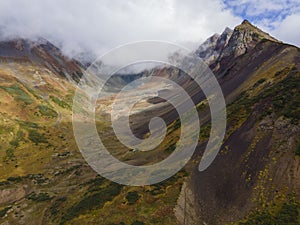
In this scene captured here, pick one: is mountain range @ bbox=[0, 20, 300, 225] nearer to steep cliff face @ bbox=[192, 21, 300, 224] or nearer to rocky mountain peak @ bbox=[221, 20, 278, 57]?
steep cliff face @ bbox=[192, 21, 300, 224]

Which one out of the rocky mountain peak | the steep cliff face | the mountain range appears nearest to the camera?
the steep cliff face

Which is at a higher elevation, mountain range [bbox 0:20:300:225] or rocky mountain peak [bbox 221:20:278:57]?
rocky mountain peak [bbox 221:20:278:57]

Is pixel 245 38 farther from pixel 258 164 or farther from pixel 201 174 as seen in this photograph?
pixel 201 174

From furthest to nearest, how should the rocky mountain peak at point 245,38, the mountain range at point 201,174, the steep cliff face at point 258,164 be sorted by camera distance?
the rocky mountain peak at point 245,38 < the mountain range at point 201,174 < the steep cliff face at point 258,164

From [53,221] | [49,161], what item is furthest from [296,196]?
[49,161]

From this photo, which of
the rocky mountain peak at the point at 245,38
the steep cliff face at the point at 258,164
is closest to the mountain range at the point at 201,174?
the steep cliff face at the point at 258,164

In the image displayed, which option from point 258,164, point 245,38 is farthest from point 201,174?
point 245,38

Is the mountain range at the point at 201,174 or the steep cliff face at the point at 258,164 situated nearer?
the steep cliff face at the point at 258,164

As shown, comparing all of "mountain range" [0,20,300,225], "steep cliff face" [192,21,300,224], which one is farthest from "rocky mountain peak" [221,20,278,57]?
"steep cliff face" [192,21,300,224]

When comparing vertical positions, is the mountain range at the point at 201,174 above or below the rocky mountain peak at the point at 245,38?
below

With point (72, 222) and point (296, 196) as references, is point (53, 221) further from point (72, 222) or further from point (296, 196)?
point (296, 196)

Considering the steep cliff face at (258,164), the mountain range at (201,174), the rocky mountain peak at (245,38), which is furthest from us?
the rocky mountain peak at (245,38)

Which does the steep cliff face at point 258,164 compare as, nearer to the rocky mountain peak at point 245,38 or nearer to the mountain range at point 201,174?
the mountain range at point 201,174
